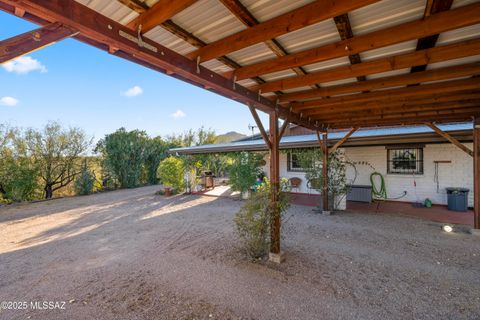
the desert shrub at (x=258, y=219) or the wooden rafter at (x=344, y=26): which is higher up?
the wooden rafter at (x=344, y=26)

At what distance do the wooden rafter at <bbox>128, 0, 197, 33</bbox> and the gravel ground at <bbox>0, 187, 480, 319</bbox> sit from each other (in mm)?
2980

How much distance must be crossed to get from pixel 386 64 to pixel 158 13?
8.45 ft

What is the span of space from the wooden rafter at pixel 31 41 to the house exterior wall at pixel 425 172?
10174 mm

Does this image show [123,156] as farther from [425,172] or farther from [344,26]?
[425,172]

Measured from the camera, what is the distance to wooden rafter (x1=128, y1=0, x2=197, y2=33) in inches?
60.7

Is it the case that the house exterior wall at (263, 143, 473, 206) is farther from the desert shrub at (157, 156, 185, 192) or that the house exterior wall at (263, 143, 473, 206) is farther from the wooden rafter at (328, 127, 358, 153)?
the desert shrub at (157, 156, 185, 192)

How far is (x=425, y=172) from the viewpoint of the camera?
26.5ft

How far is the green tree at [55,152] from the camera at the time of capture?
419 inches

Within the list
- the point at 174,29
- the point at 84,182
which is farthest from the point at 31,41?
the point at 84,182

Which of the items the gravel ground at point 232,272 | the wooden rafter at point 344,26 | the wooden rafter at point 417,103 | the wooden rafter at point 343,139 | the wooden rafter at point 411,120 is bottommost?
the gravel ground at point 232,272

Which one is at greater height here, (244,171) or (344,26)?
(344,26)

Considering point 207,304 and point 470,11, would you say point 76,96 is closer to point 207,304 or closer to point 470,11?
point 207,304

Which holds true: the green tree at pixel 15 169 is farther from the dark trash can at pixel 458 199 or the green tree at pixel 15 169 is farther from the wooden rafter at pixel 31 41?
the dark trash can at pixel 458 199

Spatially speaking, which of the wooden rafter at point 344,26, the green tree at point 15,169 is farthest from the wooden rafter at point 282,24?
the green tree at point 15,169
